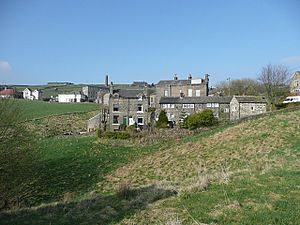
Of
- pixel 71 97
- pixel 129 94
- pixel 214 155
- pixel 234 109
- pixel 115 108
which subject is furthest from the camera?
pixel 71 97

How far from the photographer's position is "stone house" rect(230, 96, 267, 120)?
169 ft

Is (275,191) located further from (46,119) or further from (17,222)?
(46,119)

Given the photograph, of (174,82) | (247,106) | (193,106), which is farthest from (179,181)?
(174,82)

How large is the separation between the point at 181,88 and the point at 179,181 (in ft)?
165

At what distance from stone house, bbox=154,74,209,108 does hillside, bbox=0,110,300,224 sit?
27.6 metres

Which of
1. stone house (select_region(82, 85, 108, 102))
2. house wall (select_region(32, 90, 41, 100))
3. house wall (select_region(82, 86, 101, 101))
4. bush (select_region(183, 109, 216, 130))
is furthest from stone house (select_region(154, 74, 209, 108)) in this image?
house wall (select_region(32, 90, 41, 100))

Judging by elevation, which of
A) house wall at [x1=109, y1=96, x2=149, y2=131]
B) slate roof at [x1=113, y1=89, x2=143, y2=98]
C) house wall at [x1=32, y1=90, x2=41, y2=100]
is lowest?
house wall at [x1=109, y1=96, x2=149, y2=131]

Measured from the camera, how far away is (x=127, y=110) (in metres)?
56.6

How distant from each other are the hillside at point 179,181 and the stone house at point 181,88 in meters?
27.6

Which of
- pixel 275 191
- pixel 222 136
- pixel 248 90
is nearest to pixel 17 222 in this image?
pixel 275 191

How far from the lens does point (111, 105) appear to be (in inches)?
2245

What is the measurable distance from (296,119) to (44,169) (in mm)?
21672

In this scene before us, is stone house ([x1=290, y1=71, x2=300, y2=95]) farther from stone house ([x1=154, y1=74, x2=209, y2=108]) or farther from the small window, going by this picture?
the small window

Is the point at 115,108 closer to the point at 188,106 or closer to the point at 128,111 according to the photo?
the point at 128,111
